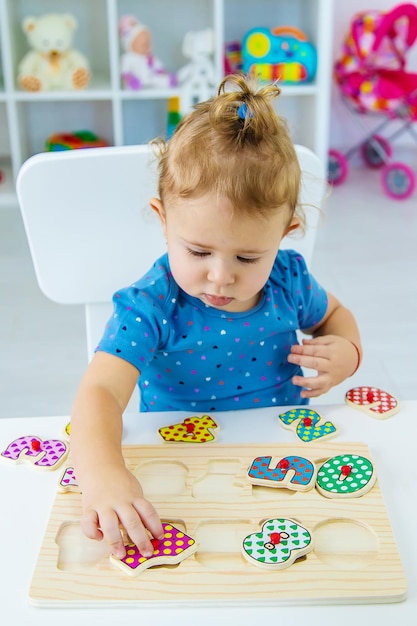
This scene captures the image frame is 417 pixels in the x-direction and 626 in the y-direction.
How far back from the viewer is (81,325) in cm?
221

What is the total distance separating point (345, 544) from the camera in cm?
61

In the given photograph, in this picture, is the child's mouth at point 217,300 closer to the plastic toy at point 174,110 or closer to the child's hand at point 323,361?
the child's hand at point 323,361

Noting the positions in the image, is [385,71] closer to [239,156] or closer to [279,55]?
Answer: [279,55]

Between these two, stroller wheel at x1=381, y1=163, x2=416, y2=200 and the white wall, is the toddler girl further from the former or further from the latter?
the white wall

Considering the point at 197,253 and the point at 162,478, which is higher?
the point at 197,253

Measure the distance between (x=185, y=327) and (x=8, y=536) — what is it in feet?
1.16

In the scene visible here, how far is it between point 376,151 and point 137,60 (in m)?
1.18

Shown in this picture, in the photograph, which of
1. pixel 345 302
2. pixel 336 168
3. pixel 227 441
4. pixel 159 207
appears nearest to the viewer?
pixel 227 441

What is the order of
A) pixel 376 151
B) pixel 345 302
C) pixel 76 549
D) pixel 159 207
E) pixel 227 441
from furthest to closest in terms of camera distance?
1. pixel 376 151
2. pixel 345 302
3. pixel 159 207
4. pixel 227 441
5. pixel 76 549

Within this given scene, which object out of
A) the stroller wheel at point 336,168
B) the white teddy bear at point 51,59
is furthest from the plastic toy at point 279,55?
the white teddy bear at point 51,59

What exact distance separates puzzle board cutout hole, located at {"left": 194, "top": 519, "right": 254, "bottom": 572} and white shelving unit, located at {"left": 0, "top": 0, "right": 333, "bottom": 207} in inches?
102

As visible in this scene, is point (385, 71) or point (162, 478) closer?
point (162, 478)

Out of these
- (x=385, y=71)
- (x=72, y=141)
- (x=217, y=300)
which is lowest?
(x=72, y=141)

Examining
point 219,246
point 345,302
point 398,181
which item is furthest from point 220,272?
point 398,181
